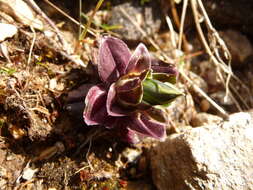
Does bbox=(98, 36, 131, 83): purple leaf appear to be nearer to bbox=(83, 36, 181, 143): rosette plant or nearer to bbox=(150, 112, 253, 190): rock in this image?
bbox=(83, 36, 181, 143): rosette plant

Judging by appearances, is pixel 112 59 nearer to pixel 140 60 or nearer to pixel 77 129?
pixel 140 60

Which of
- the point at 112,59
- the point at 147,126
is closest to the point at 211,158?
the point at 147,126

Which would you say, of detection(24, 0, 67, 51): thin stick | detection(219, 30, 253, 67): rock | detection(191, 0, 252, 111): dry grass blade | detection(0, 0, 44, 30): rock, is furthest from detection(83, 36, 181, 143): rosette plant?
detection(219, 30, 253, 67): rock

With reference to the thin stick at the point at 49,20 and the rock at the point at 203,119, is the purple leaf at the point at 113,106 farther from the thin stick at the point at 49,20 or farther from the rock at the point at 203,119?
the rock at the point at 203,119

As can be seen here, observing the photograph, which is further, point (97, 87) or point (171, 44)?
point (171, 44)

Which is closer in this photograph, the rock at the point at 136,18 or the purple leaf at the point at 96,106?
the purple leaf at the point at 96,106

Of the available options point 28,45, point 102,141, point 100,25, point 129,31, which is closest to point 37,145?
point 102,141

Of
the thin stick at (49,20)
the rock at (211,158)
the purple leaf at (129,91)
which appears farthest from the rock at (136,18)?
the rock at (211,158)

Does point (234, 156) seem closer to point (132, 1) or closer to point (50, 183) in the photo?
point (50, 183)
